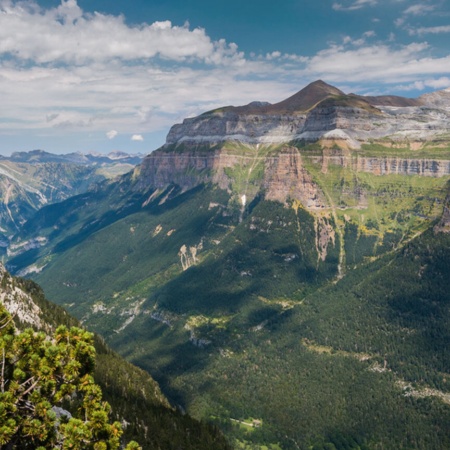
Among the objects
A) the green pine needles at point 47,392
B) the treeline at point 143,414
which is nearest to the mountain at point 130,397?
the treeline at point 143,414

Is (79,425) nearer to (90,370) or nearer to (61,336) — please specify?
(90,370)

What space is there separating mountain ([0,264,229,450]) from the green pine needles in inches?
2765

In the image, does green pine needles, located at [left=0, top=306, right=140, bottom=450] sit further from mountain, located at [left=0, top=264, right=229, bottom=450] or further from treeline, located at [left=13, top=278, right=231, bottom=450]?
treeline, located at [left=13, top=278, right=231, bottom=450]

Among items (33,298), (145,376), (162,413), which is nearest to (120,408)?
(162,413)

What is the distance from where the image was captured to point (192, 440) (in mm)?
145375

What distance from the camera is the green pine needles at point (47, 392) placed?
146 feet

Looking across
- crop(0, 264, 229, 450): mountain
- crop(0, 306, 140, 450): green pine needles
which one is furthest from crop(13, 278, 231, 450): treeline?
crop(0, 306, 140, 450): green pine needles

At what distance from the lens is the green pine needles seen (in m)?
44.6

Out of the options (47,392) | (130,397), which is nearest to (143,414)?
(130,397)

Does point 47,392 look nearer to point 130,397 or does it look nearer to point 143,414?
point 143,414

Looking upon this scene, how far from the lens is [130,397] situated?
153 meters

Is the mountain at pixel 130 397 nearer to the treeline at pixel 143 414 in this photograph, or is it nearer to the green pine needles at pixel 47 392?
the treeline at pixel 143 414

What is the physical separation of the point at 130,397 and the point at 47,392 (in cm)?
11306

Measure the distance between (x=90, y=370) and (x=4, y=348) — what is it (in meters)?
10.0
